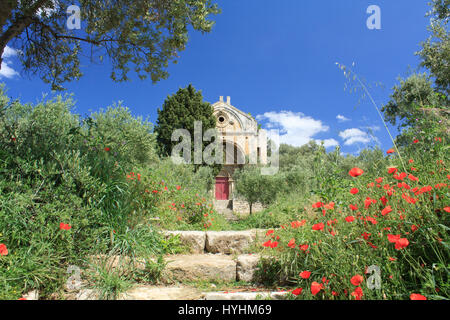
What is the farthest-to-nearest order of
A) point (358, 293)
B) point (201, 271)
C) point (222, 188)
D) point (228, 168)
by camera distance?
point (228, 168)
point (222, 188)
point (201, 271)
point (358, 293)

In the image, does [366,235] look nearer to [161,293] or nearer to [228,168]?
[161,293]

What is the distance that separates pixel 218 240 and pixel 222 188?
18.8m

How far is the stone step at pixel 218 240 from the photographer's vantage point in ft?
13.5

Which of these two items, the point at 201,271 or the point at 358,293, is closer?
the point at 358,293

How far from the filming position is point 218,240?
13.9 ft

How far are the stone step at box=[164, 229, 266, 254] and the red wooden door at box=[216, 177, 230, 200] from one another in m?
18.6

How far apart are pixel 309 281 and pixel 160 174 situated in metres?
5.45

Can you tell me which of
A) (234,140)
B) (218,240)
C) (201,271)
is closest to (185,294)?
(201,271)

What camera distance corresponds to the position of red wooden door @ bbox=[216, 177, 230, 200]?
22850 mm

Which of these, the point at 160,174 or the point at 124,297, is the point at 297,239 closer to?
the point at 124,297

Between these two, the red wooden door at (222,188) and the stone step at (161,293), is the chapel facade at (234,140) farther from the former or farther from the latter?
the stone step at (161,293)

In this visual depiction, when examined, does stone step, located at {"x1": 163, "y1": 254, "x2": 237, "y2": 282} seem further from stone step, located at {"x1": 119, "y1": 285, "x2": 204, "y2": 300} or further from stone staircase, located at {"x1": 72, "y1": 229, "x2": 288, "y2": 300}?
stone step, located at {"x1": 119, "y1": 285, "x2": 204, "y2": 300}

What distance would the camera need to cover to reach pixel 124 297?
100 inches
